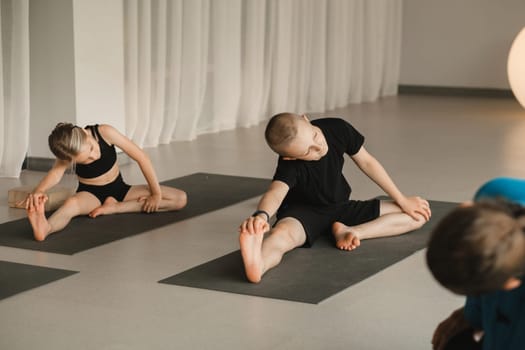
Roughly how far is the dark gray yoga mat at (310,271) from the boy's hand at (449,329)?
0.90 m

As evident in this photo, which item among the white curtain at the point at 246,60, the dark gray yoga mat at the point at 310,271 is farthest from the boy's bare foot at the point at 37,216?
the white curtain at the point at 246,60

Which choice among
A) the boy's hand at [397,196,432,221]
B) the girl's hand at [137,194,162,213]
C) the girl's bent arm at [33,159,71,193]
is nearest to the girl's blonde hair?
the girl's bent arm at [33,159,71,193]

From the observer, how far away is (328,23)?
7.76 m

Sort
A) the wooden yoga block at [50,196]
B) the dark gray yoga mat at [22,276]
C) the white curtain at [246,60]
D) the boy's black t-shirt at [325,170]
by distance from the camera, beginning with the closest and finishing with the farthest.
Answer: the dark gray yoga mat at [22,276]
the boy's black t-shirt at [325,170]
the wooden yoga block at [50,196]
the white curtain at [246,60]

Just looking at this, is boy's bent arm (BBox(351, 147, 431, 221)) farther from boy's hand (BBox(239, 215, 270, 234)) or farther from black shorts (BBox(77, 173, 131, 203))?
black shorts (BBox(77, 173, 131, 203))

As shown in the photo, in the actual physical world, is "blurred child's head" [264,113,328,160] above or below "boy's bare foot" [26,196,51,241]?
above

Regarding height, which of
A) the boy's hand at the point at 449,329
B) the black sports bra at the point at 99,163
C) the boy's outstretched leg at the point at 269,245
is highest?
the boy's hand at the point at 449,329

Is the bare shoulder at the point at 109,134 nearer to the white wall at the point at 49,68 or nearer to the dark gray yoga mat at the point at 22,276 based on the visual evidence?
the dark gray yoga mat at the point at 22,276

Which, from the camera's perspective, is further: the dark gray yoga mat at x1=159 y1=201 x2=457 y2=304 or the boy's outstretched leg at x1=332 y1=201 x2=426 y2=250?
the boy's outstretched leg at x1=332 y1=201 x2=426 y2=250

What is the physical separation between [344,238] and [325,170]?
0.85 feet

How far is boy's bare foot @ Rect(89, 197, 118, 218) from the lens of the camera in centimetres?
396

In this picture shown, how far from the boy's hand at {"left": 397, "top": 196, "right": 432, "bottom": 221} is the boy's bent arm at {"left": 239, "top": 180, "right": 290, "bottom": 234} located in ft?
1.91

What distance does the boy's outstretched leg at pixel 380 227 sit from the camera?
3.47 metres

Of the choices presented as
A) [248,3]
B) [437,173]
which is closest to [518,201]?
[437,173]
